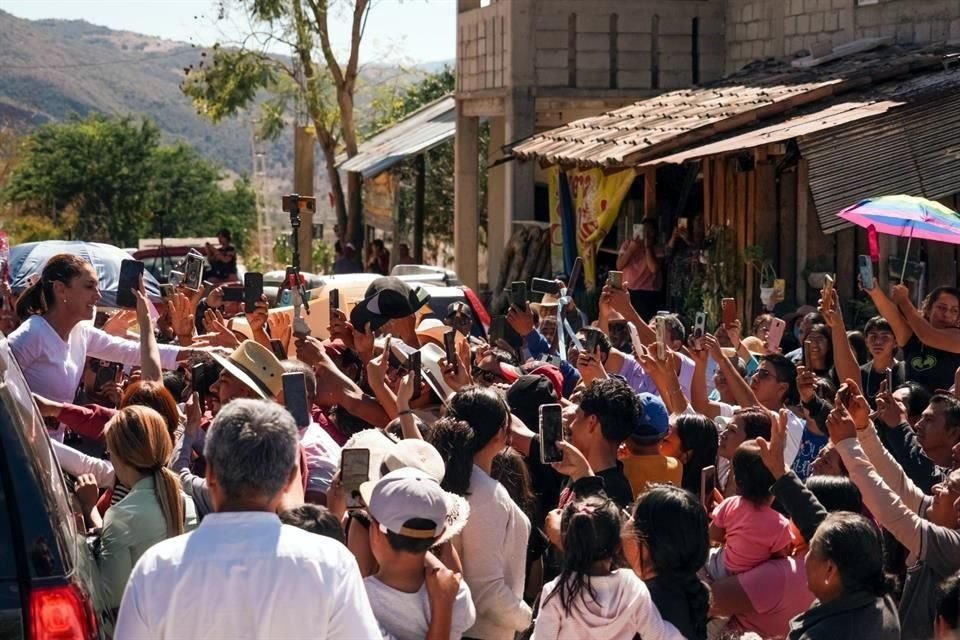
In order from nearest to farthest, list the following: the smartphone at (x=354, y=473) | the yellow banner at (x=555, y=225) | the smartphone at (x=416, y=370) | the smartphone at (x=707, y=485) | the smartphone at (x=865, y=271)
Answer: the smartphone at (x=354, y=473) → the smartphone at (x=707, y=485) → the smartphone at (x=416, y=370) → the smartphone at (x=865, y=271) → the yellow banner at (x=555, y=225)

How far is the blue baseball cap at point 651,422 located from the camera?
6363mm

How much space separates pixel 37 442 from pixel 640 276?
38.8ft

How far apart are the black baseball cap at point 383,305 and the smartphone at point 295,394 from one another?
2.36 m

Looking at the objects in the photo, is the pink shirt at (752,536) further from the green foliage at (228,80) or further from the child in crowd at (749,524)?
the green foliage at (228,80)

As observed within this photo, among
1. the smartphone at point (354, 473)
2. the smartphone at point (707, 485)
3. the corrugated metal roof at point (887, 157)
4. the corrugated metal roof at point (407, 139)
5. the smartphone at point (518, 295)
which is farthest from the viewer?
the corrugated metal roof at point (407, 139)

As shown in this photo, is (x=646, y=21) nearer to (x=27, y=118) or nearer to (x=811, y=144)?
(x=811, y=144)

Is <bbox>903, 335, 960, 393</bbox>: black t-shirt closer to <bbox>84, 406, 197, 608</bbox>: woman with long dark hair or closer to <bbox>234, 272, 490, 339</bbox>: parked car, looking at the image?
<bbox>234, 272, 490, 339</bbox>: parked car

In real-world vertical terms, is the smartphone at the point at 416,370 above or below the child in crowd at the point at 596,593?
above

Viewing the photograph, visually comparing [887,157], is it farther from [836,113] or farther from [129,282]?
[129,282]

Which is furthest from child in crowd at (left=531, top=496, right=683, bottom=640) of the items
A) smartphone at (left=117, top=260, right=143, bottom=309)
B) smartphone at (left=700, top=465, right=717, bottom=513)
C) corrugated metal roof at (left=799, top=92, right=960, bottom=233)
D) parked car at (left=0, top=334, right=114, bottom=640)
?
corrugated metal roof at (left=799, top=92, right=960, bottom=233)

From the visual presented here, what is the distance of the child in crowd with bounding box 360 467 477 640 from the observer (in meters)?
4.51

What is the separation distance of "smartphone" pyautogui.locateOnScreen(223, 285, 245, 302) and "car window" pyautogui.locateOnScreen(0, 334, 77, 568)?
6.36m

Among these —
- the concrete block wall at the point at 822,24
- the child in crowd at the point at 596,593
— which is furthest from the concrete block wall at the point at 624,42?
the child in crowd at the point at 596,593

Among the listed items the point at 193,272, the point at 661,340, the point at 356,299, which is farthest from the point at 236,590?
the point at 356,299
